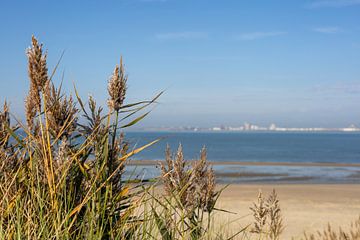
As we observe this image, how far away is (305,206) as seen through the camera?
19156 mm

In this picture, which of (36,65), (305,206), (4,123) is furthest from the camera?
(305,206)

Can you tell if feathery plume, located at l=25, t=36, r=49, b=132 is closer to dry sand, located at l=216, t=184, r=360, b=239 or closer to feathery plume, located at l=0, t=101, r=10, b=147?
feathery plume, located at l=0, t=101, r=10, b=147

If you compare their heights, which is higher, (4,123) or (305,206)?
(4,123)

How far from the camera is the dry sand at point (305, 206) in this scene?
14284mm

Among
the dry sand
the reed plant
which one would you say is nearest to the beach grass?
the reed plant

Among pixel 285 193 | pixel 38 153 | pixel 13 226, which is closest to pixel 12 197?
pixel 13 226

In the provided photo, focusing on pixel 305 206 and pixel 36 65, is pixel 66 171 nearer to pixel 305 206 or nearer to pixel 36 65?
pixel 36 65

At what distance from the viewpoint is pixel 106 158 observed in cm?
294

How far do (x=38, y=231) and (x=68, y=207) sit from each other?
265 mm

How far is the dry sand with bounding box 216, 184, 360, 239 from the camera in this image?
46.9ft

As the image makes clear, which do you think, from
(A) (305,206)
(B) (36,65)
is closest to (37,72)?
(B) (36,65)

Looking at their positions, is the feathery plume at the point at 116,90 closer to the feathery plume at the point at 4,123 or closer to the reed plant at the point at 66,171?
the reed plant at the point at 66,171

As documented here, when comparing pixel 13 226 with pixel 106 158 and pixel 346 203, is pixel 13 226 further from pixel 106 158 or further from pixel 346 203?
pixel 346 203

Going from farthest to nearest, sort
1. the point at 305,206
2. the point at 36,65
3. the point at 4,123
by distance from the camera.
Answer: the point at 305,206 → the point at 4,123 → the point at 36,65
